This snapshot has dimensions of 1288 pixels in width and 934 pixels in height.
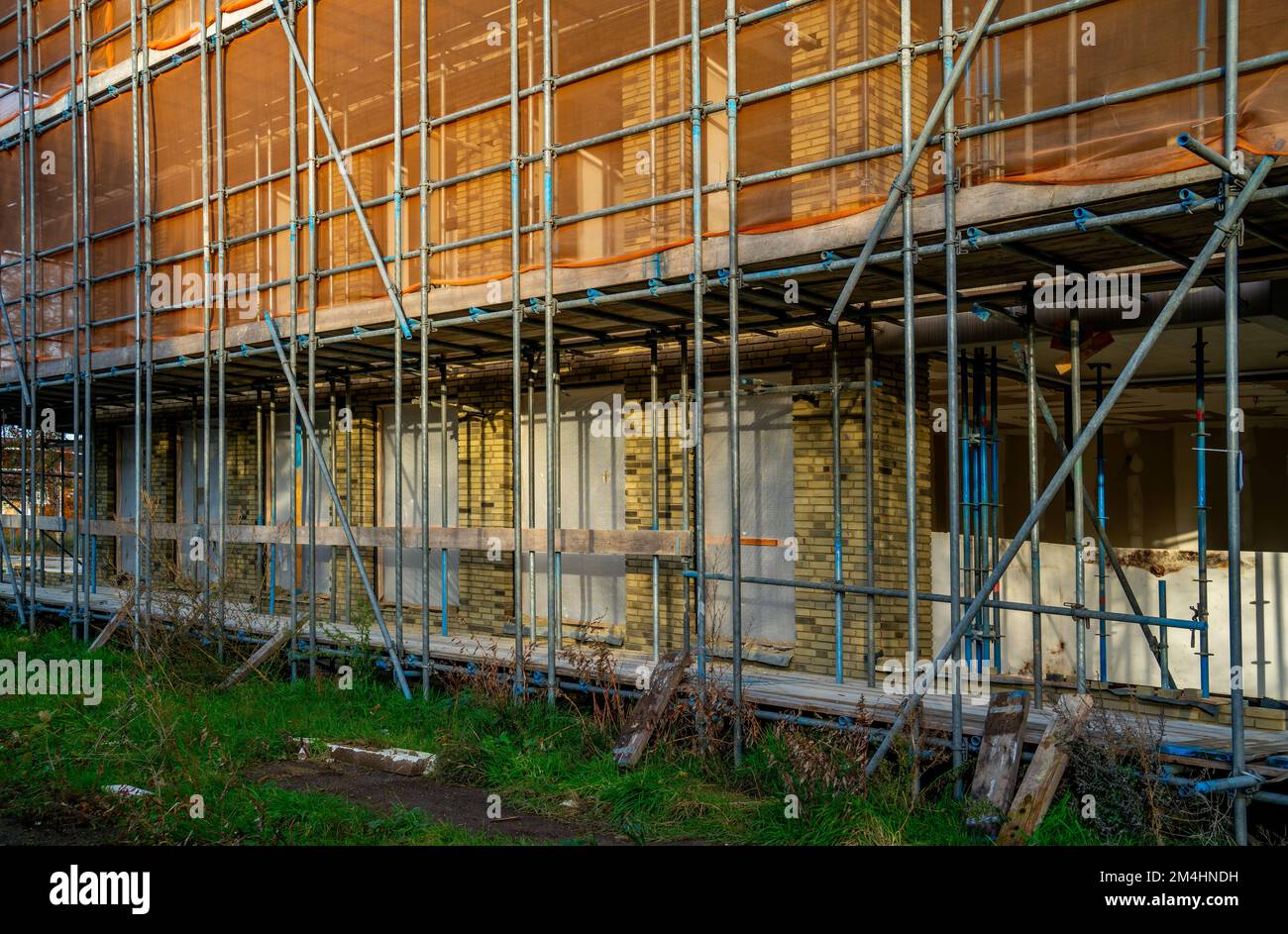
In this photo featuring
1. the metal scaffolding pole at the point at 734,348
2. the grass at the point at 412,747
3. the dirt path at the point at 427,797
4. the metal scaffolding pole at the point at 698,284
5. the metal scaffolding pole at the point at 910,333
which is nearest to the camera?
the grass at the point at 412,747

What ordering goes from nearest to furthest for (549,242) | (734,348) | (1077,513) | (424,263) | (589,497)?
(1077,513) < (734,348) < (549,242) < (424,263) < (589,497)

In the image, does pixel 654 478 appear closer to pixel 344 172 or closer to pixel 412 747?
pixel 412 747

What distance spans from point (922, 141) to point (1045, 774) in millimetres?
3792

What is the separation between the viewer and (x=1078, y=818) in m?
6.01

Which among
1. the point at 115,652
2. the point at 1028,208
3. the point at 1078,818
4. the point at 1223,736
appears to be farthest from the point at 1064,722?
the point at 115,652

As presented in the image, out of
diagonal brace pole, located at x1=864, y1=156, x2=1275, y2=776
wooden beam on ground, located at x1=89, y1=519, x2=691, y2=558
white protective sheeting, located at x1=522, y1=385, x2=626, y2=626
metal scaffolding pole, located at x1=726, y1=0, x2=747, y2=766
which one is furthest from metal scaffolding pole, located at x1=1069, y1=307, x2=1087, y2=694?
white protective sheeting, located at x1=522, y1=385, x2=626, y2=626

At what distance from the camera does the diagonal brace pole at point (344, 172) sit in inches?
406

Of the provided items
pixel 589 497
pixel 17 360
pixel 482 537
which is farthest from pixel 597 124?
pixel 17 360

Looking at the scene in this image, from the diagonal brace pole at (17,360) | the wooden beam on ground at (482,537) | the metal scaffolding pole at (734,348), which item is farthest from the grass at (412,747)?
the diagonal brace pole at (17,360)

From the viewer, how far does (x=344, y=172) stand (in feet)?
35.4

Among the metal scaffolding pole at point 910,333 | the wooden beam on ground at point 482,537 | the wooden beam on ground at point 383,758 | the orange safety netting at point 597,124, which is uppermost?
the orange safety netting at point 597,124

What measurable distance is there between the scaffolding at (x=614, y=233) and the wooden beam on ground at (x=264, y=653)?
0.82 feet

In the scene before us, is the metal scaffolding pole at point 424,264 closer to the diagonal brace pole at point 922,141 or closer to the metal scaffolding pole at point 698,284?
the metal scaffolding pole at point 698,284

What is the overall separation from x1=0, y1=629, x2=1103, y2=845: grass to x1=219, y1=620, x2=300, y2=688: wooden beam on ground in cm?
30
